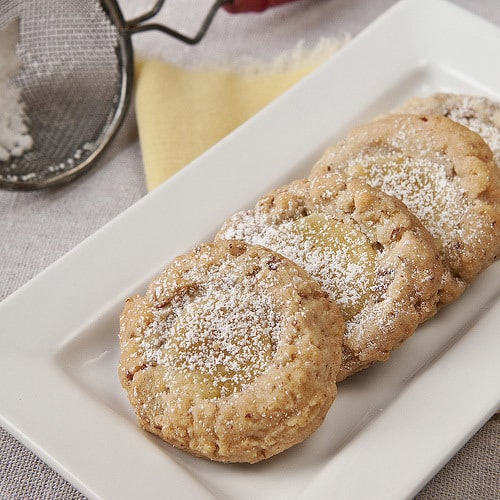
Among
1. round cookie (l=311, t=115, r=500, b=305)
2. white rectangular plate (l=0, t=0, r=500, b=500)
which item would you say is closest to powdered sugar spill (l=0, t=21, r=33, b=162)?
white rectangular plate (l=0, t=0, r=500, b=500)

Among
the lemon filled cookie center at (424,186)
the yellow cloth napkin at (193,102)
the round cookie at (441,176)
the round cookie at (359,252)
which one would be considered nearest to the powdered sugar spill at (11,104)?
the yellow cloth napkin at (193,102)

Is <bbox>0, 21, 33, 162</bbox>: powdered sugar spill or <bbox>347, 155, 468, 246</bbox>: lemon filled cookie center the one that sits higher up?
<bbox>0, 21, 33, 162</bbox>: powdered sugar spill

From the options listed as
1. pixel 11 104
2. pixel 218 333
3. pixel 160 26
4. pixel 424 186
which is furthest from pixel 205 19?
pixel 218 333

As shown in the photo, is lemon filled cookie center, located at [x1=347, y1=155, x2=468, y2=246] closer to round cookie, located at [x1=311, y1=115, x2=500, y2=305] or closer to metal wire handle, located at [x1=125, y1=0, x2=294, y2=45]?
round cookie, located at [x1=311, y1=115, x2=500, y2=305]

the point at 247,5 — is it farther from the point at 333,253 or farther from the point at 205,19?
the point at 333,253

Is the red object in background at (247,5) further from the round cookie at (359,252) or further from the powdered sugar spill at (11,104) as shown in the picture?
the round cookie at (359,252)

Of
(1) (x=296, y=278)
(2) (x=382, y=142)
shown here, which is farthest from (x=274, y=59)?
(1) (x=296, y=278)

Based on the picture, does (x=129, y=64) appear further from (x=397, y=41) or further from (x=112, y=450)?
(x=112, y=450)

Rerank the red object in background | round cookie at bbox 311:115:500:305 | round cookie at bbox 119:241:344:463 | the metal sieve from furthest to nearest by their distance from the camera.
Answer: the red object in background
the metal sieve
round cookie at bbox 311:115:500:305
round cookie at bbox 119:241:344:463
